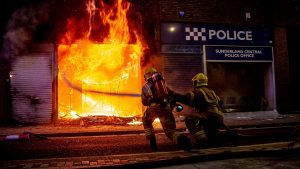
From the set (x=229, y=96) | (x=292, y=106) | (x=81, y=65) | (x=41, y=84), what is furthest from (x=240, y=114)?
(x=41, y=84)

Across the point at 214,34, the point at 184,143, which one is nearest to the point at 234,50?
the point at 214,34

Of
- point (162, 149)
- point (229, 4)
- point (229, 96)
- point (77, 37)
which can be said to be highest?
point (229, 4)

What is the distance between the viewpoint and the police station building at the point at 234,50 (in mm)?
14812

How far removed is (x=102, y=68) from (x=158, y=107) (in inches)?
345

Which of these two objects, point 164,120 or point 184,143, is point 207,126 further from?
point 164,120

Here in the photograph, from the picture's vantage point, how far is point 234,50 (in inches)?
614

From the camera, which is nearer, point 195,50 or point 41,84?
point 41,84

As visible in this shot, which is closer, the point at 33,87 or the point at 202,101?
the point at 202,101

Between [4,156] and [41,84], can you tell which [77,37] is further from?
[4,156]

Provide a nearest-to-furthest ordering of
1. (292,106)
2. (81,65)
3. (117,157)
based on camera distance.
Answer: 1. (117,157)
2. (81,65)
3. (292,106)

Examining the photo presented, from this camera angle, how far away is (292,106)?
54.1ft

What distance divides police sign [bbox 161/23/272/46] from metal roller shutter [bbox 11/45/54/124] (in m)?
5.40

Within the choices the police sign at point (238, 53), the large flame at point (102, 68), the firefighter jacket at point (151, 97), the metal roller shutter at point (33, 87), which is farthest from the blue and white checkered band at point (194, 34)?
the firefighter jacket at point (151, 97)

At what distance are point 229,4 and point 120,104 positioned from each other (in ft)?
24.0
